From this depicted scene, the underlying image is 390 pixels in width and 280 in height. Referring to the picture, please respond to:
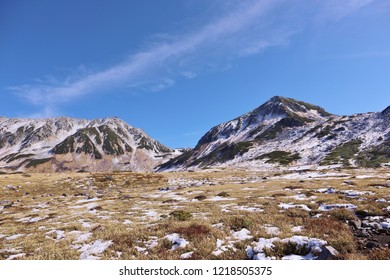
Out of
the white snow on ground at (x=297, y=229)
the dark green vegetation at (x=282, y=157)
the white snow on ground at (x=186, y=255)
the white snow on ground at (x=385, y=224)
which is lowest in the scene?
the white snow on ground at (x=186, y=255)

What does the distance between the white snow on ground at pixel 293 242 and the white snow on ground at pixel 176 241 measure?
2.84 metres

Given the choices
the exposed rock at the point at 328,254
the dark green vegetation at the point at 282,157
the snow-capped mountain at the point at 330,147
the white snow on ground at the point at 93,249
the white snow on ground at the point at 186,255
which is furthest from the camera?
the dark green vegetation at the point at 282,157

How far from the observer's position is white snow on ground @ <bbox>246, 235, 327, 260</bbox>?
986 centimetres

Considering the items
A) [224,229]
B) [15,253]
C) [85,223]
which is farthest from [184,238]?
[85,223]

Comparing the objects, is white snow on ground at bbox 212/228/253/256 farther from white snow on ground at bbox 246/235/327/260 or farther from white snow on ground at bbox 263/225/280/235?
white snow on ground at bbox 263/225/280/235

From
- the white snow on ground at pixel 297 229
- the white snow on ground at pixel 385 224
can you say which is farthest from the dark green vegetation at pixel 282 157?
the white snow on ground at pixel 297 229

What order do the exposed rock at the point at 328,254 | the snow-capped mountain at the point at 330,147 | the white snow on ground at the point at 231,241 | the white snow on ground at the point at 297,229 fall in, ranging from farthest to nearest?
the snow-capped mountain at the point at 330,147
the white snow on ground at the point at 297,229
the white snow on ground at the point at 231,241
the exposed rock at the point at 328,254

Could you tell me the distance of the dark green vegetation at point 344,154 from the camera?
11334 centimetres

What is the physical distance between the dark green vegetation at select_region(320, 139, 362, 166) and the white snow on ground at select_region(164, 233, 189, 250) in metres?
112

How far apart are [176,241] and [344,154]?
135507 millimetres

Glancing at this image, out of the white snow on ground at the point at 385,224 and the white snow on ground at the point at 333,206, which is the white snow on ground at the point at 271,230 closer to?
the white snow on ground at the point at 385,224

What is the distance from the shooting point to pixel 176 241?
12.0 metres

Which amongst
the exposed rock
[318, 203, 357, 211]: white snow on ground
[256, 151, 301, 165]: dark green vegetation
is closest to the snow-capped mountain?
[256, 151, 301, 165]: dark green vegetation

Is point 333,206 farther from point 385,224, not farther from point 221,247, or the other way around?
point 221,247
